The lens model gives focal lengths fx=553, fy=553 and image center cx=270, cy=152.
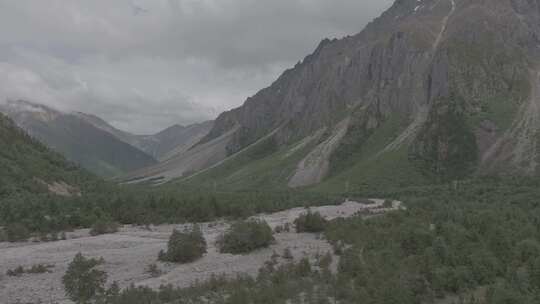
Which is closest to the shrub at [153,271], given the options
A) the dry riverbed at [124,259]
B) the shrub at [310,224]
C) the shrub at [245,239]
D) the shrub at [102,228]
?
the dry riverbed at [124,259]

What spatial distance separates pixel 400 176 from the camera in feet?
479

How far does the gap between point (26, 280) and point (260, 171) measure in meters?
164

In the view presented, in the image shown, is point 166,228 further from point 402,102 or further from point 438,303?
A: point 402,102

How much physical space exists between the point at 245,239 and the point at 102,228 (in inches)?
729

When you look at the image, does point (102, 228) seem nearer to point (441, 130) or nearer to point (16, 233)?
point (16, 233)

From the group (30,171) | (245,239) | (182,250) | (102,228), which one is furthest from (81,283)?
(30,171)

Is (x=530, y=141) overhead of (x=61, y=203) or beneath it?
overhead

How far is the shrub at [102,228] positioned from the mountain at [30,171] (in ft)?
47.0

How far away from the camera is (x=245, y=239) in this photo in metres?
40.6

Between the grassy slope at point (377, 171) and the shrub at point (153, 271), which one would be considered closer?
the shrub at point (153, 271)

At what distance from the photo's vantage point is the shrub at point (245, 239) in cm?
4050

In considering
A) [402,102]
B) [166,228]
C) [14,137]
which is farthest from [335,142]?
[166,228]

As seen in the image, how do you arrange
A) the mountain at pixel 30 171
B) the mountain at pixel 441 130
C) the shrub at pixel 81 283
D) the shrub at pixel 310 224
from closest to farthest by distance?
the shrub at pixel 81 283 < the shrub at pixel 310 224 < the mountain at pixel 30 171 < the mountain at pixel 441 130

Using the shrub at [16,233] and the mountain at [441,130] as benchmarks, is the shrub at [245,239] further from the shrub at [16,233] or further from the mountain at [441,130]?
the mountain at [441,130]
